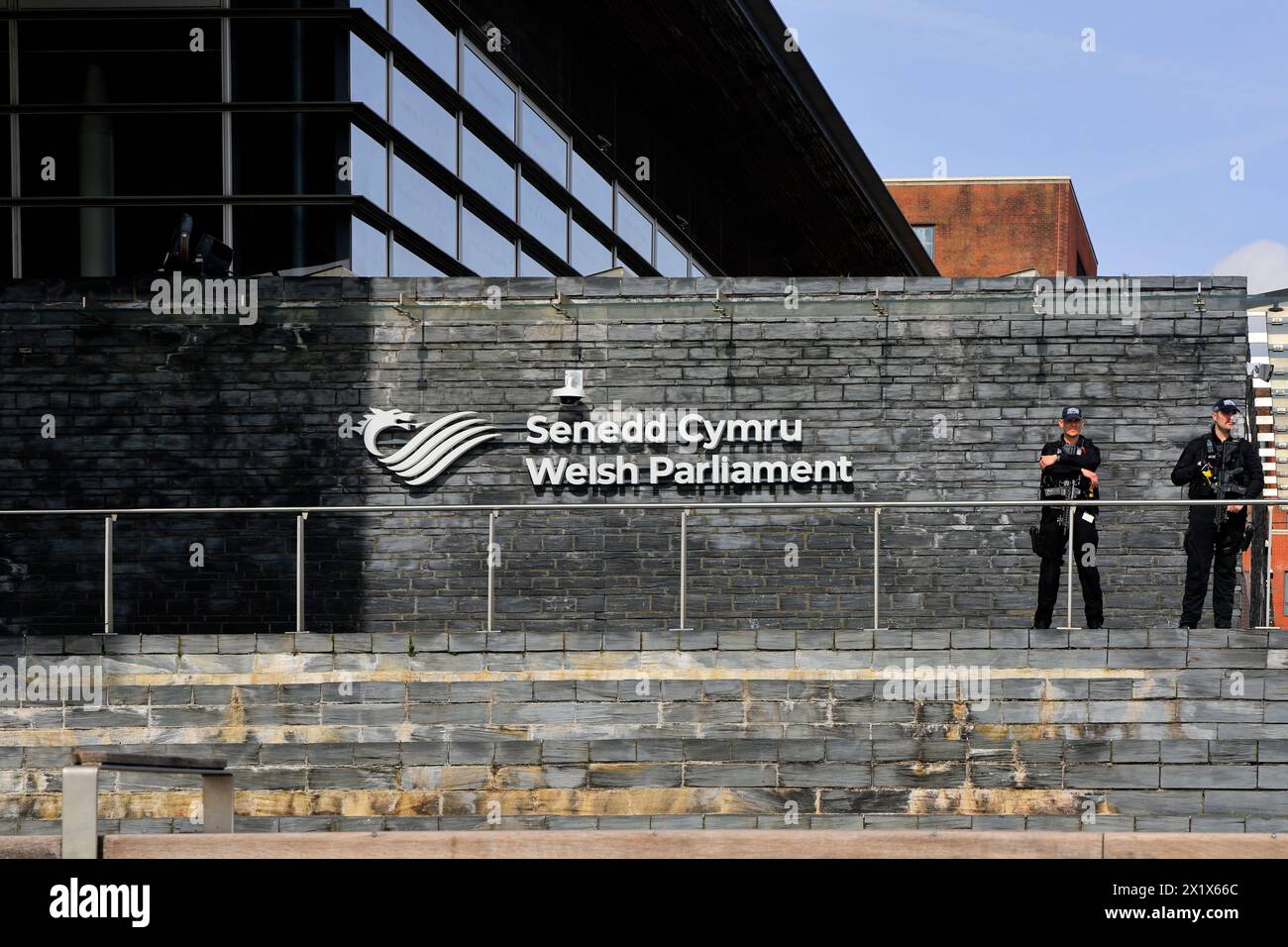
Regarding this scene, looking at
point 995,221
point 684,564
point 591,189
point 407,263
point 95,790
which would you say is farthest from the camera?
point 995,221

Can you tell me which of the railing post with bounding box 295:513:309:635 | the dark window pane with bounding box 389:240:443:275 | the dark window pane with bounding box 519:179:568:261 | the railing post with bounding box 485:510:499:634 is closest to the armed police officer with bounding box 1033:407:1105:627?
the railing post with bounding box 485:510:499:634

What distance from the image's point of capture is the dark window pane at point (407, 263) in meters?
16.8

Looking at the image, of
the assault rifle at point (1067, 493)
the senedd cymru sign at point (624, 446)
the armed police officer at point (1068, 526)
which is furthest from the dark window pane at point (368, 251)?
the assault rifle at point (1067, 493)

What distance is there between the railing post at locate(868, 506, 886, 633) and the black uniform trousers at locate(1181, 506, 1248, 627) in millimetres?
2284

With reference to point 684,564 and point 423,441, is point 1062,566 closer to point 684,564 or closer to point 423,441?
point 684,564

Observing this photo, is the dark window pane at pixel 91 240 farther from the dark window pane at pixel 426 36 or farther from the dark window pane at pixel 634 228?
the dark window pane at pixel 634 228

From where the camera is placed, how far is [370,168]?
16.2m

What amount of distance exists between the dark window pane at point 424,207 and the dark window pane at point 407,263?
257mm

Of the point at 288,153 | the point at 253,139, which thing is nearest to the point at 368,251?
the point at 288,153

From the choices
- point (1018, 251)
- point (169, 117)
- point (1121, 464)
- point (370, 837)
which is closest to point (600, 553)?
point (1121, 464)

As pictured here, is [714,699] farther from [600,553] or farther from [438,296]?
[438,296]

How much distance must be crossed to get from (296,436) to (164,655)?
370 centimetres

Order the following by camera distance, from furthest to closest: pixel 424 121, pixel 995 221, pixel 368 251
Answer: pixel 995 221 < pixel 424 121 < pixel 368 251

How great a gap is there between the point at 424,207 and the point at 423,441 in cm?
310
